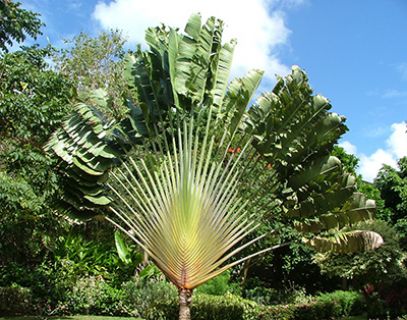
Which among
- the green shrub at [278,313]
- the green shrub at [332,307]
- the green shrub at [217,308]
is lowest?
the green shrub at [217,308]

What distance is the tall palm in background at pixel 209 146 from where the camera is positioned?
7.90 m

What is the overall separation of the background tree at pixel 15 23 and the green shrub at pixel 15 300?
5920mm

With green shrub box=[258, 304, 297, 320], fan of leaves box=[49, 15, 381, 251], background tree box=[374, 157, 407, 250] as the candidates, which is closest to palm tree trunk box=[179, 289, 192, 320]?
fan of leaves box=[49, 15, 381, 251]

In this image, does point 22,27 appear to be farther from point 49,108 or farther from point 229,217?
point 229,217

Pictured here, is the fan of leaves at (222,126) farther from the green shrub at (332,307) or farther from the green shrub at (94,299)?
the green shrub at (332,307)

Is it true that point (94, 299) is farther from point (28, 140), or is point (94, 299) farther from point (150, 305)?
point (28, 140)

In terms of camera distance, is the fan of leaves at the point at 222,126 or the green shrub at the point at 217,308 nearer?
the fan of leaves at the point at 222,126

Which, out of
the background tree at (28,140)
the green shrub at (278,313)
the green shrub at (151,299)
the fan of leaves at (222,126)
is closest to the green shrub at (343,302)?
the green shrub at (278,313)

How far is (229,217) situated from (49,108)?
11.9 ft

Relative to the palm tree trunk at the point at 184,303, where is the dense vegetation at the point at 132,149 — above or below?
above

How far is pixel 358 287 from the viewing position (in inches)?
699

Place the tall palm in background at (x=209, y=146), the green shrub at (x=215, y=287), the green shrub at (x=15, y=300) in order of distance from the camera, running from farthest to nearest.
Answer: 1. the green shrub at (x=215, y=287)
2. the green shrub at (x=15, y=300)
3. the tall palm in background at (x=209, y=146)

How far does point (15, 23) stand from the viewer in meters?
7.93

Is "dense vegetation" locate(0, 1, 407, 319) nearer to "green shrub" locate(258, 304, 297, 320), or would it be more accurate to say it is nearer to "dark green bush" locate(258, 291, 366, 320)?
"green shrub" locate(258, 304, 297, 320)
